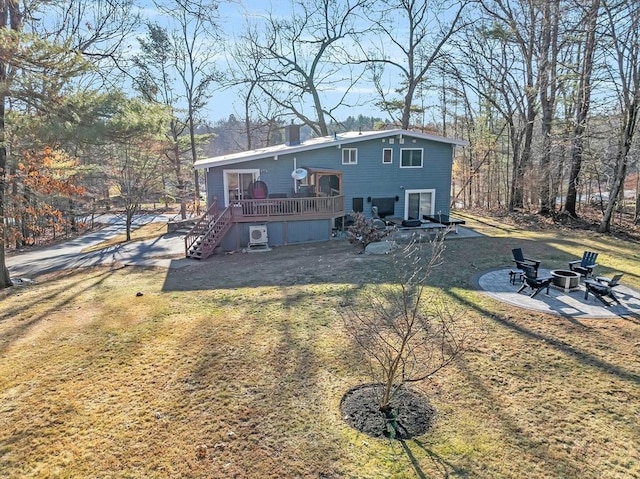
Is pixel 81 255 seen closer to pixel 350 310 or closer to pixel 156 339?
pixel 156 339

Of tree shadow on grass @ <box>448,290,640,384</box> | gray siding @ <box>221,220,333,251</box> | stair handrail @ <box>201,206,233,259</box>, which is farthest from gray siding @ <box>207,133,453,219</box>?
tree shadow on grass @ <box>448,290,640,384</box>

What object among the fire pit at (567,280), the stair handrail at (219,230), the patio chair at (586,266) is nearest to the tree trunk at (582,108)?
the patio chair at (586,266)

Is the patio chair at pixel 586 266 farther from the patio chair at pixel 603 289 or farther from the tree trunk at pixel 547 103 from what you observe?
the tree trunk at pixel 547 103

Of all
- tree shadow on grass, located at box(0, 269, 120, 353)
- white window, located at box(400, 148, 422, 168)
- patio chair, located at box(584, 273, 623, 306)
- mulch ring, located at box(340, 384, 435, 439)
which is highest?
white window, located at box(400, 148, 422, 168)

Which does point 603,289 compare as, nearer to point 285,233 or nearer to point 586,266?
point 586,266

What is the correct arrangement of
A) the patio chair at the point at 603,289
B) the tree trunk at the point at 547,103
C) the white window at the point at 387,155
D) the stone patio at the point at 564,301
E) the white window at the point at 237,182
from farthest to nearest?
the tree trunk at the point at 547,103 → the white window at the point at 387,155 → the white window at the point at 237,182 → the patio chair at the point at 603,289 → the stone patio at the point at 564,301

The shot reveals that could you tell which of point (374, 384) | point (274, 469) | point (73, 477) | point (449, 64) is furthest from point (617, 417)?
point (449, 64)

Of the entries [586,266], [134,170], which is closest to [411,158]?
[586,266]

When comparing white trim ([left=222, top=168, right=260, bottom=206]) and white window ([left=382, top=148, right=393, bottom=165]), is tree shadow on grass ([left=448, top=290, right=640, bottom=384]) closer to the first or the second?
white trim ([left=222, top=168, right=260, bottom=206])
